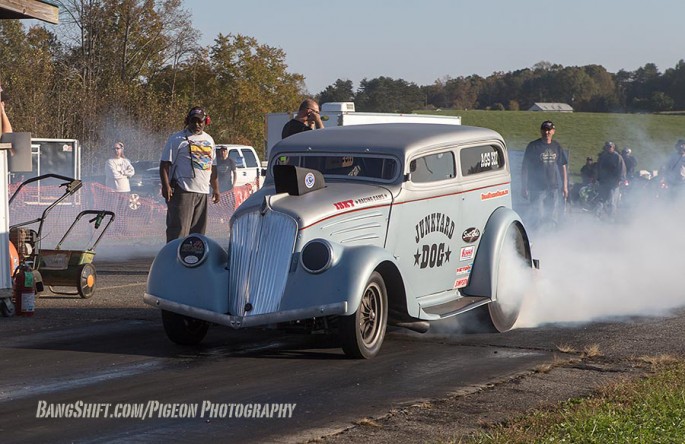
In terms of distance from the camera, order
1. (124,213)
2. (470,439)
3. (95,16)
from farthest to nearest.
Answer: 1. (95,16)
2. (124,213)
3. (470,439)

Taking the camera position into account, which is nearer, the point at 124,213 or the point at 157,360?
the point at 157,360

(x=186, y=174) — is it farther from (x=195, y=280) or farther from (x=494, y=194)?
(x=195, y=280)

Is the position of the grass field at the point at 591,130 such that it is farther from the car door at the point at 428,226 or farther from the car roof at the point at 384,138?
the car door at the point at 428,226

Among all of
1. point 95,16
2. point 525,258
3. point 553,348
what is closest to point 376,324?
point 553,348

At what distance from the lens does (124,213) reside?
73.9 feet

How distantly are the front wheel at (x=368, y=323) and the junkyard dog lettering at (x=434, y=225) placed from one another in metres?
0.85

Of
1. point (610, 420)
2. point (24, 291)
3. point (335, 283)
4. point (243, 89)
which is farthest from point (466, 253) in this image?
point (243, 89)

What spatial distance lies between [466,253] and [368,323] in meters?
1.61

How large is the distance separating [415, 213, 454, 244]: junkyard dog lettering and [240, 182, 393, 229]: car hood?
1.38ft

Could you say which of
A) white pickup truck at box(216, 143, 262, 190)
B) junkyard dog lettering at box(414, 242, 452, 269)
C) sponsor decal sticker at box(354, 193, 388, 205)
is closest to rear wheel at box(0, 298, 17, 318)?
A: sponsor decal sticker at box(354, 193, 388, 205)

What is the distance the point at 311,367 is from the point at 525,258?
3.26 meters

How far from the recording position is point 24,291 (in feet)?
33.6

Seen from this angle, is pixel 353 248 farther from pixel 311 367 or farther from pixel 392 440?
pixel 392 440

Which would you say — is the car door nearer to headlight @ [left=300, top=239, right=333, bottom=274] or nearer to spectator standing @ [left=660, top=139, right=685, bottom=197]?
headlight @ [left=300, top=239, right=333, bottom=274]
